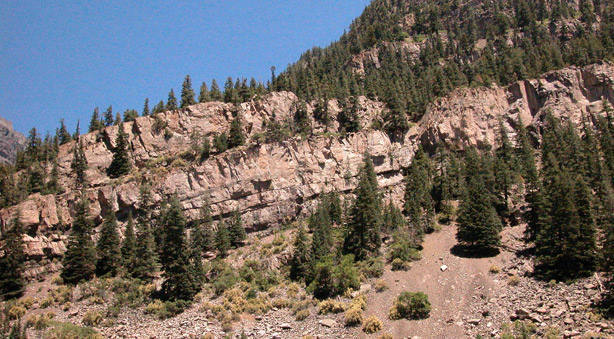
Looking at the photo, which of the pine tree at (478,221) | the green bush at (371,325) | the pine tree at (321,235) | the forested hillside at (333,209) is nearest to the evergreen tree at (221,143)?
the forested hillside at (333,209)

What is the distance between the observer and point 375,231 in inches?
2264

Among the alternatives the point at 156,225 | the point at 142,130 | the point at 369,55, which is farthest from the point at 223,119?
the point at 369,55

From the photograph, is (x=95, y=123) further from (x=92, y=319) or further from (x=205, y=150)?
(x=92, y=319)

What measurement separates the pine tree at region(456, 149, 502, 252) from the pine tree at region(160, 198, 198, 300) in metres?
36.6

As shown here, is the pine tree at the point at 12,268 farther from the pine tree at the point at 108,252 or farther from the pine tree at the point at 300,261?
the pine tree at the point at 300,261

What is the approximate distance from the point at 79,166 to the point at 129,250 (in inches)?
1019

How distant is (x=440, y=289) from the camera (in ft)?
148

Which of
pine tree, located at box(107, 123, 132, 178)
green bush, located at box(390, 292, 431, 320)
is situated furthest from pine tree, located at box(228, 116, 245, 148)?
green bush, located at box(390, 292, 431, 320)

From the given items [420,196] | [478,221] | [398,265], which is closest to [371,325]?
[398,265]

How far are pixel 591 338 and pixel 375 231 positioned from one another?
30.7 m

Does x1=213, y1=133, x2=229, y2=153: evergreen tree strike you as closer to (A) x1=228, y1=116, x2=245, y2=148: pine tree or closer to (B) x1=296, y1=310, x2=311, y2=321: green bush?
(A) x1=228, y1=116, x2=245, y2=148: pine tree

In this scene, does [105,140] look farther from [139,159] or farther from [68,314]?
[68,314]

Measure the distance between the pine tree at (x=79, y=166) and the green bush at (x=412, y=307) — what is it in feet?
194

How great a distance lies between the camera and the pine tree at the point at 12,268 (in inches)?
2024
